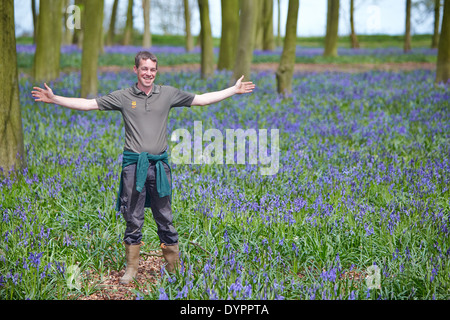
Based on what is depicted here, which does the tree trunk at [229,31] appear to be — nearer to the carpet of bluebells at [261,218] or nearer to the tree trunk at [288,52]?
the tree trunk at [288,52]

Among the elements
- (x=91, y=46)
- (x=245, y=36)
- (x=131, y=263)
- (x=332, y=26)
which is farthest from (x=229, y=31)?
(x=131, y=263)

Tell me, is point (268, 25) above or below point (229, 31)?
above

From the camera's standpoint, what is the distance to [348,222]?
4.77 metres

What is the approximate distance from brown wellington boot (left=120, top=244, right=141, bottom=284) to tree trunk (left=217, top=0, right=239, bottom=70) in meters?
13.5

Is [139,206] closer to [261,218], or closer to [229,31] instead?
[261,218]

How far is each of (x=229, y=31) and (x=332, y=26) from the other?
9.52 meters

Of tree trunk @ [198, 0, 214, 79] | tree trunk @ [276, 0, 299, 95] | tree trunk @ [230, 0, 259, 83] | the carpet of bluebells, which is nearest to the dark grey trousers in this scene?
the carpet of bluebells

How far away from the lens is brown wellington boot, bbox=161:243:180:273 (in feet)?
12.9

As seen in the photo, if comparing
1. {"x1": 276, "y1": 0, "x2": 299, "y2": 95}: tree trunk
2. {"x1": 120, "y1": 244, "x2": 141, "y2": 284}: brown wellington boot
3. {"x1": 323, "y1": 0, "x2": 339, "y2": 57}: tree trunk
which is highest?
{"x1": 323, "y1": 0, "x2": 339, "y2": 57}: tree trunk

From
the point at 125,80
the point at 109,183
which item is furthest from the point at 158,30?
the point at 109,183

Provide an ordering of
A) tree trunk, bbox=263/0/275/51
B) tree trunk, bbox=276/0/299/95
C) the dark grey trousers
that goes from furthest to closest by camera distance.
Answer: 1. tree trunk, bbox=263/0/275/51
2. tree trunk, bbox=276/0/299/95
3. the dark grey trousers

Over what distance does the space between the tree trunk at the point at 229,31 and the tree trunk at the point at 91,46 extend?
→ 20.5 ft

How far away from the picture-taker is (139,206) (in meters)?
3.75

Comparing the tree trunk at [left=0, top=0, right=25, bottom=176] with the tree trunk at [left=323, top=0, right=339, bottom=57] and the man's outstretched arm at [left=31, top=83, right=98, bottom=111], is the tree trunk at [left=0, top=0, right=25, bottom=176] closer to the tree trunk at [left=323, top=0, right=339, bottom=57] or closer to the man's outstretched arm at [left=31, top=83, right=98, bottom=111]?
the man's outstretched arm at [left=31, top=83, right=98, bottom=111]
